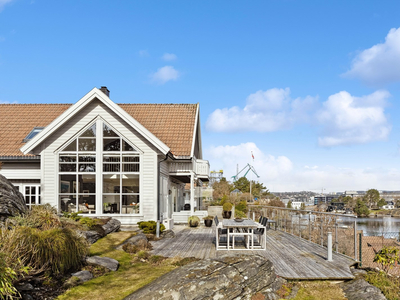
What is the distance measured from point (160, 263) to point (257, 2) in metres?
10.1

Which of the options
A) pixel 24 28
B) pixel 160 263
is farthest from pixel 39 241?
pixel 24 28

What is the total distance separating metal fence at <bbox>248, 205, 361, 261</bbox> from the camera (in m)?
11.5

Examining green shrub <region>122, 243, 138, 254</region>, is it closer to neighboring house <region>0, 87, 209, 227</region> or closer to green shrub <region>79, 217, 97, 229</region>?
green shrub <region>79, 217, 97, 229</region>

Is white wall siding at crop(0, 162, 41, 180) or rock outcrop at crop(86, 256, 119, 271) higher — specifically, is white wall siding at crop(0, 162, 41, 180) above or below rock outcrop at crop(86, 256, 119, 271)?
above

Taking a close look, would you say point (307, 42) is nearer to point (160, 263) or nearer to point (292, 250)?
point (292, 250)

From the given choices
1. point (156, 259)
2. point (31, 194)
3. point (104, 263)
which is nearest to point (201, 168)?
point (31, 194)

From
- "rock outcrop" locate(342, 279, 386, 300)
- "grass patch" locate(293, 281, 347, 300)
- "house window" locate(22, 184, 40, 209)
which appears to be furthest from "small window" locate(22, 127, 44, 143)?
"rock outcrop" locate(342, 279, 386, 300)

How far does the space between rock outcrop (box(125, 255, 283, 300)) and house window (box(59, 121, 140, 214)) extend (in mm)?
10922

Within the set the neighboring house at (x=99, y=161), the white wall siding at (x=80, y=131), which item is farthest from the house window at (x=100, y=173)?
the white wall siding at (x=80, y=131)

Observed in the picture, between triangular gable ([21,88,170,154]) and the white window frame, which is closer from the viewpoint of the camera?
triangular gable ([21,88,170,154])

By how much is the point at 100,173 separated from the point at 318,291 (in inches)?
490

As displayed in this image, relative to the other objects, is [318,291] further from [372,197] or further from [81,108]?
[372,197]

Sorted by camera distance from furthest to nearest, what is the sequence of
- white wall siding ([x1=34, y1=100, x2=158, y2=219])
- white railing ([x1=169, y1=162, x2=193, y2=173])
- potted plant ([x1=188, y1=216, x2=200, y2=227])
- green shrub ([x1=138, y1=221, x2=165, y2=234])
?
white railing ([x1=169, y1=162, x2=193, y2=173]) → potted plant ([x1=188, y1=216, x2=200, y2=227]) → white wall siding ([x1=34, y1=100, x2=158, y2=219]) → green shrub ([x1=138, y1=221, x2=165, y2=234])

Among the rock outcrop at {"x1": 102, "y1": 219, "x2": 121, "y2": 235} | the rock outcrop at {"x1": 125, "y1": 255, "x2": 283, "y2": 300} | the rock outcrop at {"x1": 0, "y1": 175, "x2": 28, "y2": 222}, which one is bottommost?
the rock outcrop at {"x1": 102, "y1": 219, "x2": 121, "y2": 235}
